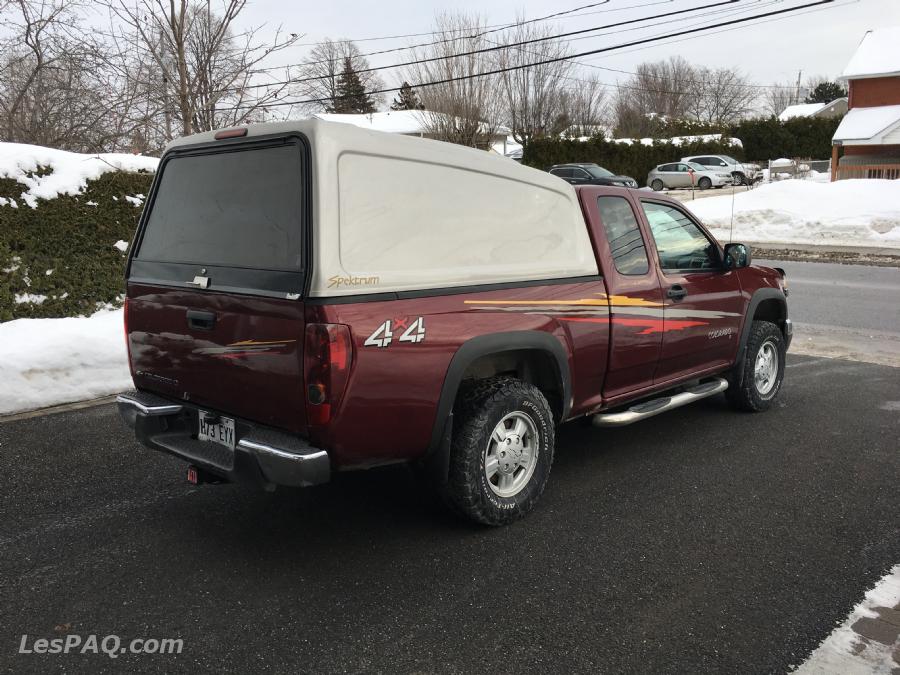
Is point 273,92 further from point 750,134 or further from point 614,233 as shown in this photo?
point 750,134

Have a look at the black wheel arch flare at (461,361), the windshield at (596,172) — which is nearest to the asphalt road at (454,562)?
the black wheel arch flare at (461,361)

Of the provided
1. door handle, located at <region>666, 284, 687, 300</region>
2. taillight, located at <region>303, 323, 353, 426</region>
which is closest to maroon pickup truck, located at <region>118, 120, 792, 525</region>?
taillight, located at <region>303, 323, 353, 426</region>

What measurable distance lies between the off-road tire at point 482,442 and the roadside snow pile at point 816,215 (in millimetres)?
18318

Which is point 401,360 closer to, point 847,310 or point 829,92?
point 847,310

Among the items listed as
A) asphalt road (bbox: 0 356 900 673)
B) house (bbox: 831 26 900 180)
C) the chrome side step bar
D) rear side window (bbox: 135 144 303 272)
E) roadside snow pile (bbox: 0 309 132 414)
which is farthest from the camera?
house (bbox: 831 26 900 180)

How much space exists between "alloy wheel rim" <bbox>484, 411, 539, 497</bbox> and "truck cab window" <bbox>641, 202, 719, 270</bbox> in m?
1.68

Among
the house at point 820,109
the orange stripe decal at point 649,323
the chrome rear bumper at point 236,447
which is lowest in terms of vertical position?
the chrome rear bumper at point 236,447

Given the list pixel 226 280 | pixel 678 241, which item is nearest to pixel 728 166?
pixel 678 241

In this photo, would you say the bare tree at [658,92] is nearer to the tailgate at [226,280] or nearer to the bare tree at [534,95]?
the bare tree at [534,95]

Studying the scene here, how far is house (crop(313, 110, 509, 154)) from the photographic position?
121ft

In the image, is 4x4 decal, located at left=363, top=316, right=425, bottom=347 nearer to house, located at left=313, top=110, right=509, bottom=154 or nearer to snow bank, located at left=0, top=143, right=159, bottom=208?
snow bank, located at left=0, top=143, right=159, bottom=208

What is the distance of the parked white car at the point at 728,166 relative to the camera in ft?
115

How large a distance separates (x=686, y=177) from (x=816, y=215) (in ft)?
45.3

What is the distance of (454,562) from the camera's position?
3559mm
